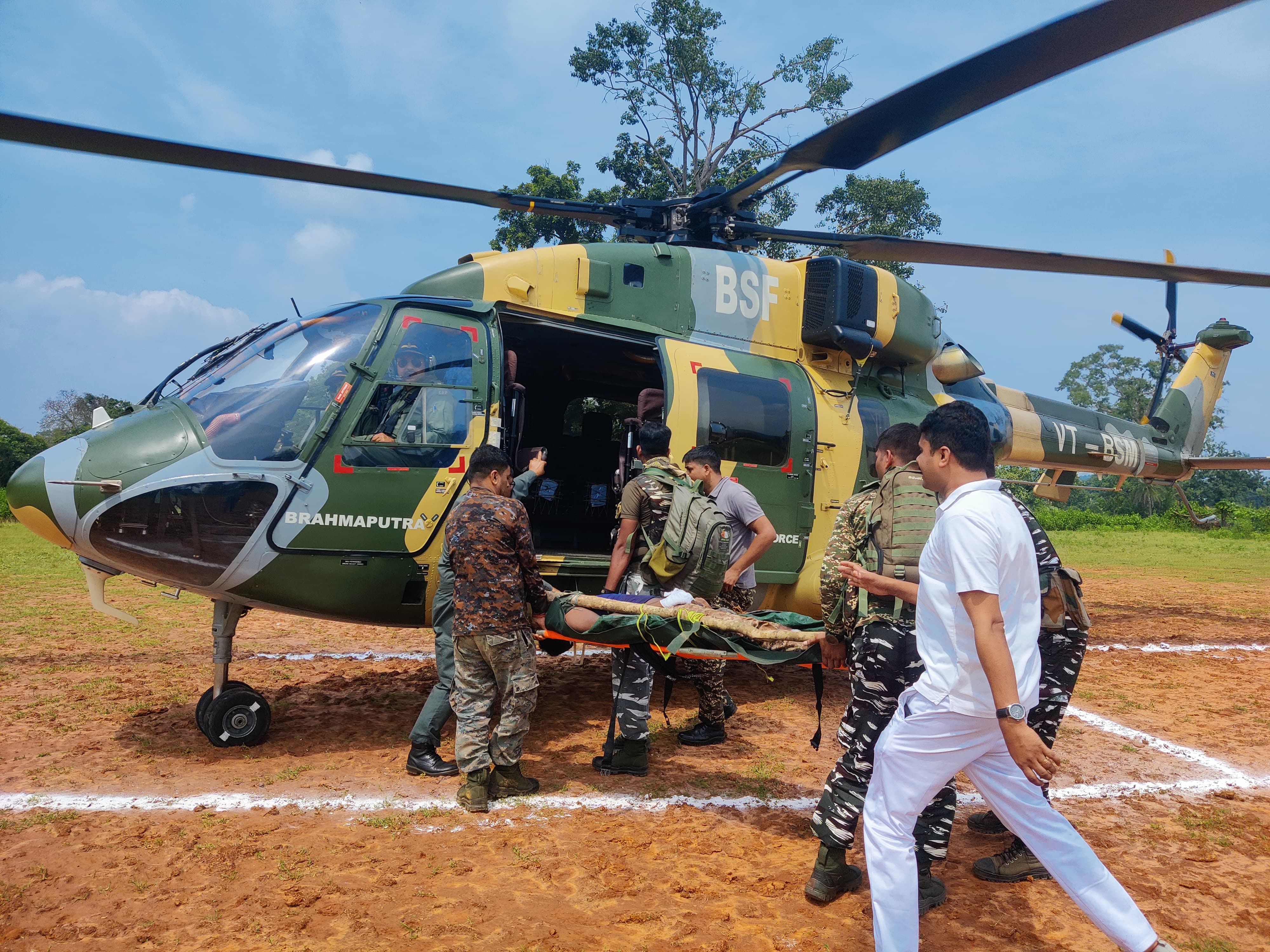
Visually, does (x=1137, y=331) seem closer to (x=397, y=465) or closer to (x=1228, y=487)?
(x=397, y=465)

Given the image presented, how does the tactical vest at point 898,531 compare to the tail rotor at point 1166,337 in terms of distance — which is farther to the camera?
the tail rotor at point 1166,337

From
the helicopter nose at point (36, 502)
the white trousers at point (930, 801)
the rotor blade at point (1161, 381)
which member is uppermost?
the rotor blade at point (1161, 381)

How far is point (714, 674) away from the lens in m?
5.37

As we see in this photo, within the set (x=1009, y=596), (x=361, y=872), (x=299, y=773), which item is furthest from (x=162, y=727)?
(x=1009, y=596)

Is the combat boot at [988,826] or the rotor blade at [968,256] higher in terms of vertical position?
the rotor blade at [968,256]

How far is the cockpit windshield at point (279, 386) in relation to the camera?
4.68 meters

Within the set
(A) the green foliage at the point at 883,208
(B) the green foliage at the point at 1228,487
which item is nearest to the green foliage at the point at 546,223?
(A) the green foliage at the point at 883,208

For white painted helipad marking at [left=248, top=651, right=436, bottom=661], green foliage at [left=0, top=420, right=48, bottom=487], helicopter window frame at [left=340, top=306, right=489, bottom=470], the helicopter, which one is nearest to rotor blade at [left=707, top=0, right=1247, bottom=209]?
the helicopter

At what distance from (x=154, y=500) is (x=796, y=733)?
433 centimetres

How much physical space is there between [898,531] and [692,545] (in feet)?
4.78

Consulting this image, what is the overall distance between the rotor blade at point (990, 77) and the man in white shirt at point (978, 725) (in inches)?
91.8

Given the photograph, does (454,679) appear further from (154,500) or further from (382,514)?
(154,500)

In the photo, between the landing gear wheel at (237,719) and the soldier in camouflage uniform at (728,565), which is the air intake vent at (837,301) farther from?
the landing gear wheel at (237,719)

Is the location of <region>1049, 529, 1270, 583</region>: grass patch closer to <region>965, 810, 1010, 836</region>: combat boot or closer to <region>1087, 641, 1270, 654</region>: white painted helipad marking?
<region>1087, 641, 1270, 654</region>: white painted helipad marking
